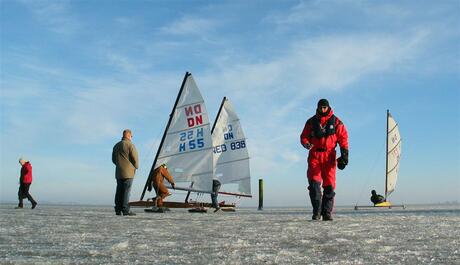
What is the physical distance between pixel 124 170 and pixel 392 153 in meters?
23.7

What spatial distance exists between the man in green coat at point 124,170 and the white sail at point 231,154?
11.5 m

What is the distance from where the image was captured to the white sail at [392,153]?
29781mm

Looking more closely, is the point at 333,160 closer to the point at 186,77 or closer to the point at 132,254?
the point at 132,254

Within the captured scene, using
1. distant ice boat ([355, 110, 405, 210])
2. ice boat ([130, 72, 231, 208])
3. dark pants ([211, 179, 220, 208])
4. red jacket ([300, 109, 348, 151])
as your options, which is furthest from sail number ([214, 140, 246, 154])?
red jacket ([300, 109, 348, 151])

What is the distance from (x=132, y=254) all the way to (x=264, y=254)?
3.21ft

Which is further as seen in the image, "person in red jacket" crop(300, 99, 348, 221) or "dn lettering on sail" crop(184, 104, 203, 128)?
"dn lettering on sail" crop(184, 104, 203, 128)

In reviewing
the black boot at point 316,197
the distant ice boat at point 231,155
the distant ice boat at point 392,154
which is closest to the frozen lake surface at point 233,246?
the black boot at point 316,197

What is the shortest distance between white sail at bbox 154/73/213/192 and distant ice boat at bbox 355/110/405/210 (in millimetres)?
15820

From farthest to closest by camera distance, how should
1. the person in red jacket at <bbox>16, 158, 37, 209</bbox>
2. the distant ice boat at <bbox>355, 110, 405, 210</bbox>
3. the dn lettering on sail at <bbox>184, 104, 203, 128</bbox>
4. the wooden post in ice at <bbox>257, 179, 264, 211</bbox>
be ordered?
the distant ice boat at <bbox>355, 110, 405, 210</bbox>
the wooden post in ice at <bbox>257, 179, 264, 211</bbox>
the dn lettering on sail at <bbox>184, 104, 203, 128</bbox>
the person in red jacket at <bbox>16, 158, 37, 209</bbox>

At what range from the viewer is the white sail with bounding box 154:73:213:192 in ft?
55.8

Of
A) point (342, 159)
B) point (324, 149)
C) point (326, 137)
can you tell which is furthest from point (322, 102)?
point (342, 159)

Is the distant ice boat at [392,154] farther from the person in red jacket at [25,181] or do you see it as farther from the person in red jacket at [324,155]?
the person in red jacket at [324,155]

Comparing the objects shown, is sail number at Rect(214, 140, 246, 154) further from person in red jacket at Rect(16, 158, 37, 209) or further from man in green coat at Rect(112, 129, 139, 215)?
man in green coat at Rect(112, 129, 139, 215)

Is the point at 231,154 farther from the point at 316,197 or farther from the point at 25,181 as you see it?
the point at 316,197
